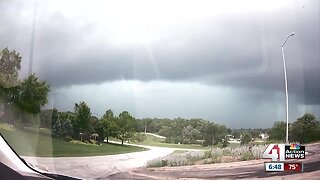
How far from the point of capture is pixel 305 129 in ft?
11.5

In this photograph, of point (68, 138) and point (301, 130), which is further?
point (68, 138)

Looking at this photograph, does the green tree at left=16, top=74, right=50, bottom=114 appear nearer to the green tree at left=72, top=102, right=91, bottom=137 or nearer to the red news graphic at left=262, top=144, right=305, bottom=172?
the green tree at left=72, top=102, right=91, bottom=137

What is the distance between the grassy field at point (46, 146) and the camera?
4.02 m

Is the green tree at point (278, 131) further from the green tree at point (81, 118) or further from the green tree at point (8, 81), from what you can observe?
the green tree at point (8, 81)

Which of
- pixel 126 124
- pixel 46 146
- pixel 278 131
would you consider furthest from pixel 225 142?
pixel 46 146

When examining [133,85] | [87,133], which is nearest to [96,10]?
[133,85]

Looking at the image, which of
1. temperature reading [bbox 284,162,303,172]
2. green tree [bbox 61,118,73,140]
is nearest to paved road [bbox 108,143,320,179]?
temperature reading [bbox 284,162,303,172]

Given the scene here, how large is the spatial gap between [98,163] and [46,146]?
20.9 inches

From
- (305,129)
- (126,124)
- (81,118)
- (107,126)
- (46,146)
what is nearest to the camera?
(305,129)

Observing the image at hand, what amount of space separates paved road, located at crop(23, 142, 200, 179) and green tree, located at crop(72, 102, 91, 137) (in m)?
0.20

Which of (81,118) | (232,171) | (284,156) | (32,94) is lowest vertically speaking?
(232,171)

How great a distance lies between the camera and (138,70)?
12.2ft

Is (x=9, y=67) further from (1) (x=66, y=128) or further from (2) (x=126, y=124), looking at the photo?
(2) (x=126, y=124)

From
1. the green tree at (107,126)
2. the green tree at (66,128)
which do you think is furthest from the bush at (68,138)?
the green tree at (107,126)
